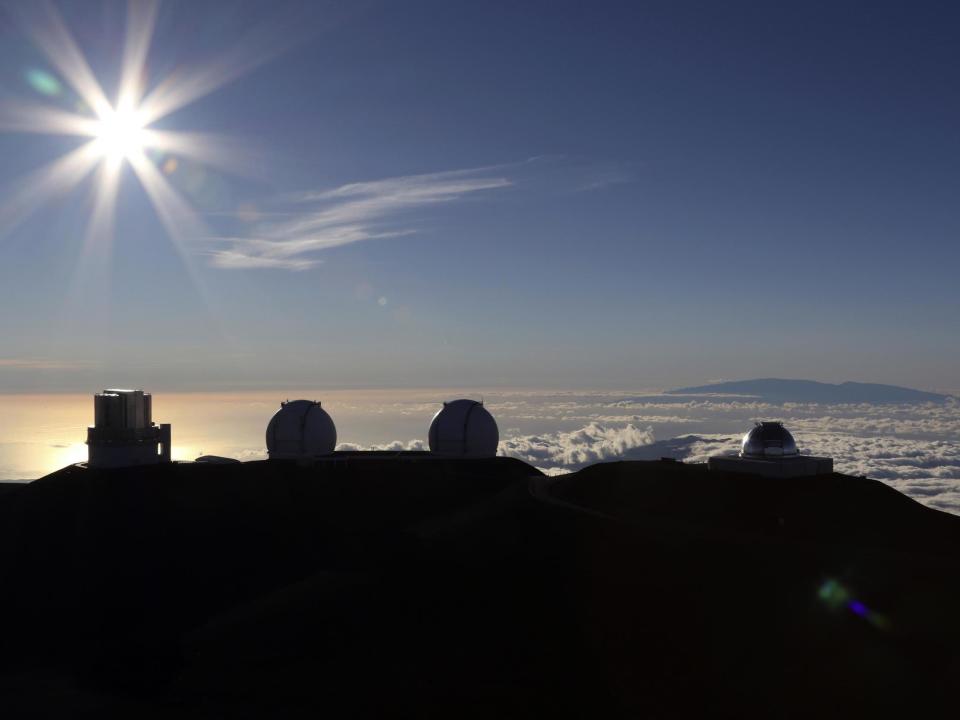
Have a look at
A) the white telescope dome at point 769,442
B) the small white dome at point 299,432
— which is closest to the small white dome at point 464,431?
the small white dome at point 299,432

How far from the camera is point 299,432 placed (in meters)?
50.2

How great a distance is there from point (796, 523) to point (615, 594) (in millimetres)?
11860

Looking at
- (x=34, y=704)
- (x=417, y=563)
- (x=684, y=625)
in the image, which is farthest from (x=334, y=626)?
(x=684, y=625)

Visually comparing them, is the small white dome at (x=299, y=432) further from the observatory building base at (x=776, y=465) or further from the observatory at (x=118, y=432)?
the observatory building base at (x=776, y=465)

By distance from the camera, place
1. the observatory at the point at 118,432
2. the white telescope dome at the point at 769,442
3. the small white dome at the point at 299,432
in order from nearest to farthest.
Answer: the white telescope dome at the point at 769,442
the observatory at the point at 118,432
the small white dome at the point at 299,432

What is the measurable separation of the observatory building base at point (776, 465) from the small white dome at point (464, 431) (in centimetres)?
1703

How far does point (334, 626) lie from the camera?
27.6m

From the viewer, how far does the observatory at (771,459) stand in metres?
36.4

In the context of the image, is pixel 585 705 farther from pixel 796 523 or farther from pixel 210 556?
pixel 210 556

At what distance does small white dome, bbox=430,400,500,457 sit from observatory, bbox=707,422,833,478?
16992 mm

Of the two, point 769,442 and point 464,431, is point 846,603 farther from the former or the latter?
point 464,431

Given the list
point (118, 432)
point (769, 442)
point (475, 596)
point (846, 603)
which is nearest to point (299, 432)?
point (118, 432)

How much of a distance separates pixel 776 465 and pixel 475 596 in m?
17.0

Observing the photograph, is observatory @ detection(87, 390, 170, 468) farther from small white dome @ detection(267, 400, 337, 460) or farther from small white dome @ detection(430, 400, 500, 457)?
small white dome @ detection(430, 400, 500, 457)
